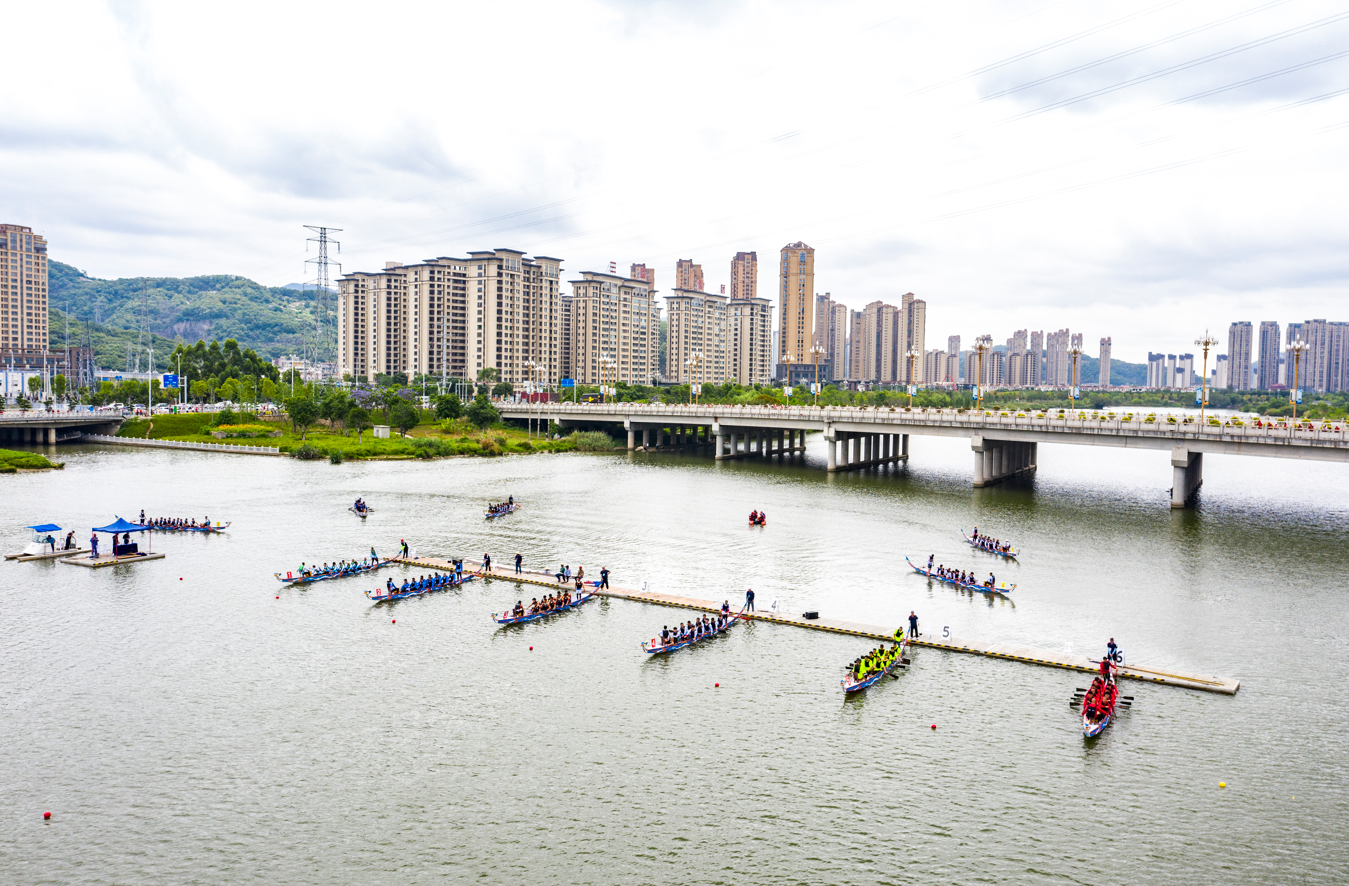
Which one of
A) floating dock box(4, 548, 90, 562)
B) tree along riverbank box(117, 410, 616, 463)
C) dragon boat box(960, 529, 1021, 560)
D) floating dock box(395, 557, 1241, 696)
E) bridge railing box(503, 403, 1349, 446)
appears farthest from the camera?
tree along riverbank box(117, 410, 616, 463)

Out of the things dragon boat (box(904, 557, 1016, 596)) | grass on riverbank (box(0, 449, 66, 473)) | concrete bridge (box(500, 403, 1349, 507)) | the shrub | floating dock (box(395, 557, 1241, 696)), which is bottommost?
floating dock (box(395, 557, 1241, 696))

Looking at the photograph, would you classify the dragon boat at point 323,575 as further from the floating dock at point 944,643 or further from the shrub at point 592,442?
the shrub at point 592,442

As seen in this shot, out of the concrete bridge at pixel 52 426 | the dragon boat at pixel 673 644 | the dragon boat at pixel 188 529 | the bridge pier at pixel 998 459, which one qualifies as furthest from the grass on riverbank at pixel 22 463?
the bridge pier at pixel 998 459

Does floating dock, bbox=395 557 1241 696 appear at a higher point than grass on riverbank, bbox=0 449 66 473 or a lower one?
lower

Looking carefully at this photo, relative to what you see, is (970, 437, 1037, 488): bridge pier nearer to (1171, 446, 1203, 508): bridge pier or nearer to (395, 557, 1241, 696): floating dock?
(1171, 446, 1203, 508): bridge pier

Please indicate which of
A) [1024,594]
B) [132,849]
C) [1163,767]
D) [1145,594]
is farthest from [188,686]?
[1145,594]

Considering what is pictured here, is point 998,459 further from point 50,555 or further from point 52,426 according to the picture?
point 52,426

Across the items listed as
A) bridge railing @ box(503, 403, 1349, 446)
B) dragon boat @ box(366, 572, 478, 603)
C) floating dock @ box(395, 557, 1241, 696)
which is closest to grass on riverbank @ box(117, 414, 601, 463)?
bridge railing @ box(503, 403, 1349, 446)
